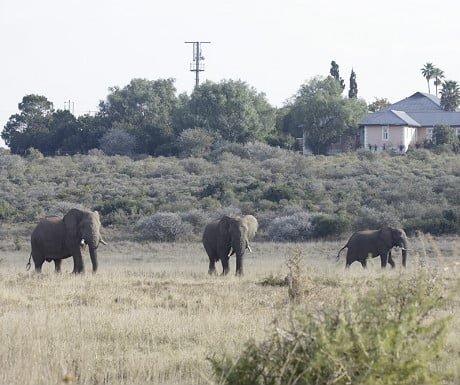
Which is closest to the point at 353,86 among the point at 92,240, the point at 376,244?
the point at 376,244

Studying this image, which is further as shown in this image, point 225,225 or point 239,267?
point 225,225

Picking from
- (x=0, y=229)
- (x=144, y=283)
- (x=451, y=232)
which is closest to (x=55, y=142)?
(x=0, y=229)

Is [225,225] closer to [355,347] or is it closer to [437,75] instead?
[355,347]

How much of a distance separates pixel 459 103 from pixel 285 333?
8760 centimetres

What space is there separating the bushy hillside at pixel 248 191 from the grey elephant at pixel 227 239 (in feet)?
44.5

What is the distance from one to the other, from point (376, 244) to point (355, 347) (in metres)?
22.5

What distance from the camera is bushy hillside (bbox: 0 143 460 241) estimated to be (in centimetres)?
4353

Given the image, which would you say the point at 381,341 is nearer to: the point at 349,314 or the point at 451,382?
the point at 349,314

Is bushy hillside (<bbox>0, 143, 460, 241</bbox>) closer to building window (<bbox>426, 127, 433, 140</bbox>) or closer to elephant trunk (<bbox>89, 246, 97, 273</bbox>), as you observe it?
building window (<bbox>426, 127, 433, 140</bbox>)

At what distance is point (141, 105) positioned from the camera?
3605 inches

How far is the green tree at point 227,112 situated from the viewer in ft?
268

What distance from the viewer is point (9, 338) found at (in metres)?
12.2

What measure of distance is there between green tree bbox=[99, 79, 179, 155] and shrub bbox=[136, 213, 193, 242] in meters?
39.6

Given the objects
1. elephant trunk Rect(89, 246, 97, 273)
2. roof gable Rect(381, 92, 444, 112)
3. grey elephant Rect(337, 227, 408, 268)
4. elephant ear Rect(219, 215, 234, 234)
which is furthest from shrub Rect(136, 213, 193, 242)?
roof gable Rect(381, 92, 444, 112)
